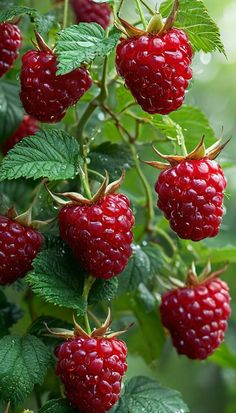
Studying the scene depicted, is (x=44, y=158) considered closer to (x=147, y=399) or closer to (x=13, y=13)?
(x=13, y=13)

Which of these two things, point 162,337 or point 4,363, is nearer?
point 4,363

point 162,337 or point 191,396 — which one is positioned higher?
point 162,337

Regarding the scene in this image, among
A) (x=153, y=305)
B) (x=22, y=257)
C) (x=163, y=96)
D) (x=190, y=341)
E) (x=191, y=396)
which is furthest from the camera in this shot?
(x=191, y=396)

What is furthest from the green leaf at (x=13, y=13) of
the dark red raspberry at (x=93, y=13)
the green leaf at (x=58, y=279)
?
the green leaf at (x=58, y=279)

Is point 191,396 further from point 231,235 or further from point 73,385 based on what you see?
point 73,385

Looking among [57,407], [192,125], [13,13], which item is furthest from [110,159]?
[57,407]

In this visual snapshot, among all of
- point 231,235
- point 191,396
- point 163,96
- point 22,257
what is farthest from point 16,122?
point 191,396
